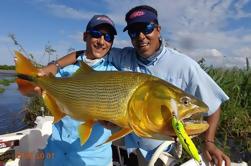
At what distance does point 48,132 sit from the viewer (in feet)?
17.3

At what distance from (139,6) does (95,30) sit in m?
0.51

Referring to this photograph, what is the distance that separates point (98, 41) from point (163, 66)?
0.67m

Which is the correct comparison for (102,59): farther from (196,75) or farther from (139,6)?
(196,75)

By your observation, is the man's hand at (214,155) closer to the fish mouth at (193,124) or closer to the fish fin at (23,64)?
the fish mouth at (193,124)

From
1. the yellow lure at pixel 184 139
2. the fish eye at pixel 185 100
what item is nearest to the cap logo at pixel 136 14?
the fish eye at pixel 185 100

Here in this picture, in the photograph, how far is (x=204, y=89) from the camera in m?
3.65

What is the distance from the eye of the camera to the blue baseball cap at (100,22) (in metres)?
3.68

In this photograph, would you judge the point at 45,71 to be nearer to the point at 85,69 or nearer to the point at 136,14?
the point at 85,69

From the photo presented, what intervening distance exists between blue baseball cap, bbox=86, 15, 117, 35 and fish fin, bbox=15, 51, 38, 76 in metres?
0.68

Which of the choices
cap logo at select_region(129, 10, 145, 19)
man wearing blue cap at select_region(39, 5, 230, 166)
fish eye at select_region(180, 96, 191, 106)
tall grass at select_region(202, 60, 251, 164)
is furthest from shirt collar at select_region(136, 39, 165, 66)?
tall grass at select_region(202, 60, 251, 164)

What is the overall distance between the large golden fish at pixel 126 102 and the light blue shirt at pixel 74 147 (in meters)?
0.30

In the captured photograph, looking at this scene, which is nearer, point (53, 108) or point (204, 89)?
point (53, 108)

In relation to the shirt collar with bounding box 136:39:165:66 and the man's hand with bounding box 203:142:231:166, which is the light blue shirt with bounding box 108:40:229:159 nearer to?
the shirt collar with bounding box 136:39:165:66

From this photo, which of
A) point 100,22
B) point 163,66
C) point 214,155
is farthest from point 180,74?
point 100,22
